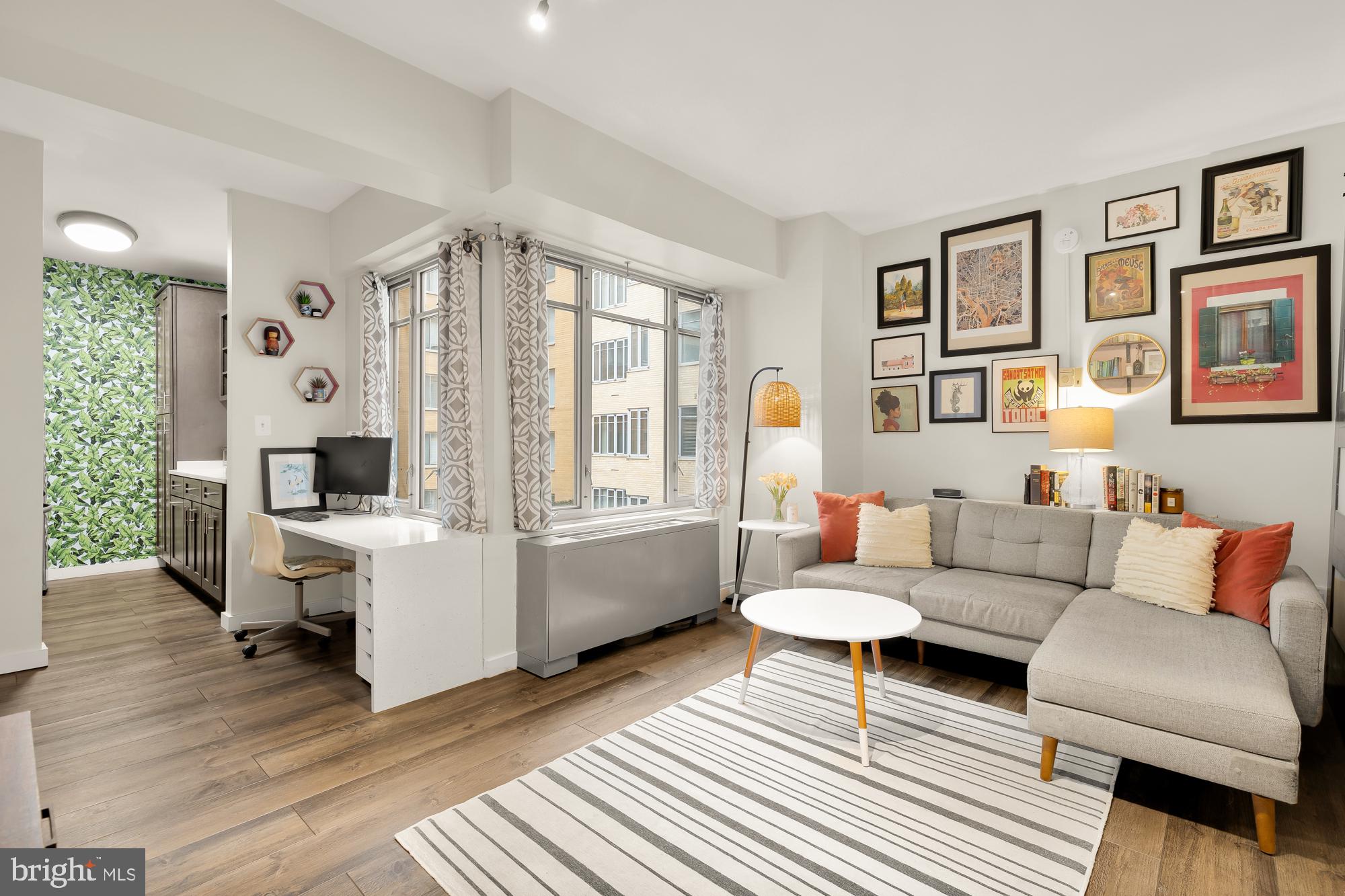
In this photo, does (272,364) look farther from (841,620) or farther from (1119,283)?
(1119,283)

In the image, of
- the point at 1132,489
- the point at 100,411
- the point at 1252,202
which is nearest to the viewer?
the point at 1252,202

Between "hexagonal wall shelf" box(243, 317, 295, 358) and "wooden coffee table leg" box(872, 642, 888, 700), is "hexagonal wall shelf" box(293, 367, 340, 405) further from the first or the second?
"wooden coffee table leg" box(872, 642, 888, 700)

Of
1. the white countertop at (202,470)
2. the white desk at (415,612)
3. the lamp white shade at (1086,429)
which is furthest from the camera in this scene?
the white countertop at (202,470)

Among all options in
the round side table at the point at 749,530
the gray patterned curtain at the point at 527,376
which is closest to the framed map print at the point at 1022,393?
the round side table at the point at 749,530

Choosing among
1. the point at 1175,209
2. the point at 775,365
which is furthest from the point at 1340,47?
the point at 775,365

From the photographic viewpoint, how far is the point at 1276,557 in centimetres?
273

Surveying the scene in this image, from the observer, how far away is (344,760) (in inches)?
97.3

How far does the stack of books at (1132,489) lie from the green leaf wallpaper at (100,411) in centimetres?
766

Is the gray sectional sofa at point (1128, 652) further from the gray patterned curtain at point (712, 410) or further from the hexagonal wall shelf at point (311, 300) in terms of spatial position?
the hexagonal wall shelf at point (311, 300)

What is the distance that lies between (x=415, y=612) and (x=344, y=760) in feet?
2.39

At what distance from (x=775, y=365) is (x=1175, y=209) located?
8.24ft

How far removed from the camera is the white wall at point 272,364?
4.00m

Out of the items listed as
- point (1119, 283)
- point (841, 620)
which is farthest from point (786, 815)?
point (1119, 283)

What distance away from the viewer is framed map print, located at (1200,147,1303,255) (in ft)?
10.8
